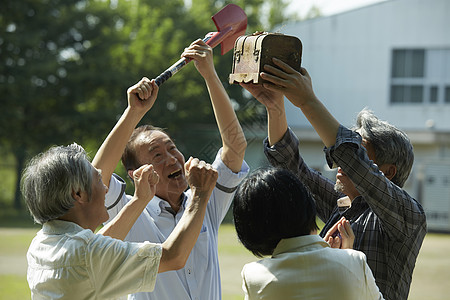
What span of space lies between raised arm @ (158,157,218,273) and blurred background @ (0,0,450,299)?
33.4 feet

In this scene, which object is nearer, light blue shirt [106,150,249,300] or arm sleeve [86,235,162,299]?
arm sleeve [86,235,162,299]

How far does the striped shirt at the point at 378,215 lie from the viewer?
1884 mm

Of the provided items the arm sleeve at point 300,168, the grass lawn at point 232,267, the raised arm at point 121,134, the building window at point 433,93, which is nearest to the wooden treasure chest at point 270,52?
the arm sleeve at point 300,168

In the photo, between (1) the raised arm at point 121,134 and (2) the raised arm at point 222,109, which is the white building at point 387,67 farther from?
(1) the raised arm at point 121,134

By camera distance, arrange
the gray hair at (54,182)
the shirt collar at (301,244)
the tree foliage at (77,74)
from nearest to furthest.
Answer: the shirt collar at (301,244), the gray hair at (54,182), the tree foliage at (77,74)

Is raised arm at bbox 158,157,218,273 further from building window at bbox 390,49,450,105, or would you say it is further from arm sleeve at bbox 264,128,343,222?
building window at bbox 390,49,450,105

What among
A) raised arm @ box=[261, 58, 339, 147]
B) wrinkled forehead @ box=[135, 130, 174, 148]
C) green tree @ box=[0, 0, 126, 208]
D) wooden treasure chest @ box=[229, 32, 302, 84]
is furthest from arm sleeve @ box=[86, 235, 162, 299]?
green tree @ box=[0, 0, 126, 208]

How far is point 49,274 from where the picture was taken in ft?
5.92

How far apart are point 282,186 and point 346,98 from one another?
52.9 ft

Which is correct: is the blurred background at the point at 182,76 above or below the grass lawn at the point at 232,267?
above

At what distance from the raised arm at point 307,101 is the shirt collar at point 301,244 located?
1.20 feet

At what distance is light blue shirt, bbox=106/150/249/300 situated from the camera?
7.91 feet

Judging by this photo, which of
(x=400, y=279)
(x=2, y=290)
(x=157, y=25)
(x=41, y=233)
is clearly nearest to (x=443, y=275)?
(x=2, y=290)

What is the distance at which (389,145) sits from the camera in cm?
215
